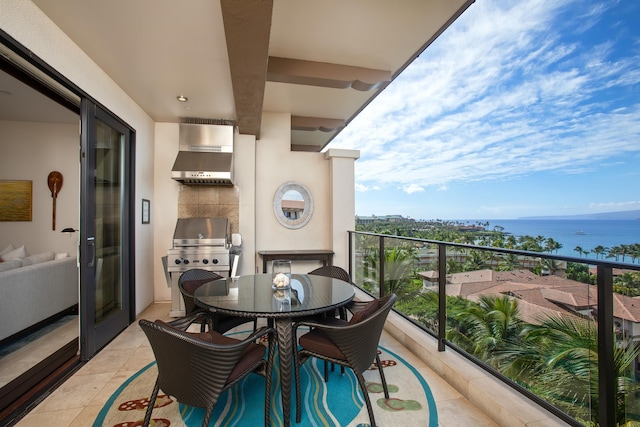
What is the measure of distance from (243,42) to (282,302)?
5.96ft

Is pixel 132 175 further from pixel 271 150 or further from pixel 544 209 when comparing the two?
pixel 544 209

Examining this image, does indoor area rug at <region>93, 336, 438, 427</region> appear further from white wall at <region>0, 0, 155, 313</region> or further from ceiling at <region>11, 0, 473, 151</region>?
ceiling at <region>11, 0, 473, 151</region>

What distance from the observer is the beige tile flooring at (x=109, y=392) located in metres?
1.68

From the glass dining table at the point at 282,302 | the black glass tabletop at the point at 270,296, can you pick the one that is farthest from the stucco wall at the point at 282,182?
the glass dining table at the point at 282,302

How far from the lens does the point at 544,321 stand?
163 centimetres

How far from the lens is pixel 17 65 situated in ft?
6.18

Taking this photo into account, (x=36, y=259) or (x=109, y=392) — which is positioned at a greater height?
(x=36, y=259)

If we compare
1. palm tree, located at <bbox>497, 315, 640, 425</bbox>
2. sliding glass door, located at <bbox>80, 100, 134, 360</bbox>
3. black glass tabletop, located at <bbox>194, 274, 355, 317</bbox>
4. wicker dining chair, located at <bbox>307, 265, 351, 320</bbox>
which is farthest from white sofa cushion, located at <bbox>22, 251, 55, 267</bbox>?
palm tree, located at <bbox>497, 315, 640, 425</bbox>

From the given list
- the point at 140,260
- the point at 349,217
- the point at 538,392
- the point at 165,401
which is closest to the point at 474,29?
the point at 349,217

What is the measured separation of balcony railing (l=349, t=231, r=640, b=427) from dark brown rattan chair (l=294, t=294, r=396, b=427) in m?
0.79

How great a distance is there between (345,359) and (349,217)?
301cm

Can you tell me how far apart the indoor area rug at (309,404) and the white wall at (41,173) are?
329 centimetres

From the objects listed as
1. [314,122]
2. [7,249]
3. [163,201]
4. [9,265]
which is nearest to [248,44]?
[314,122]

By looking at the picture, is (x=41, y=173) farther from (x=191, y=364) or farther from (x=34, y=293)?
(x=191, y=364)
